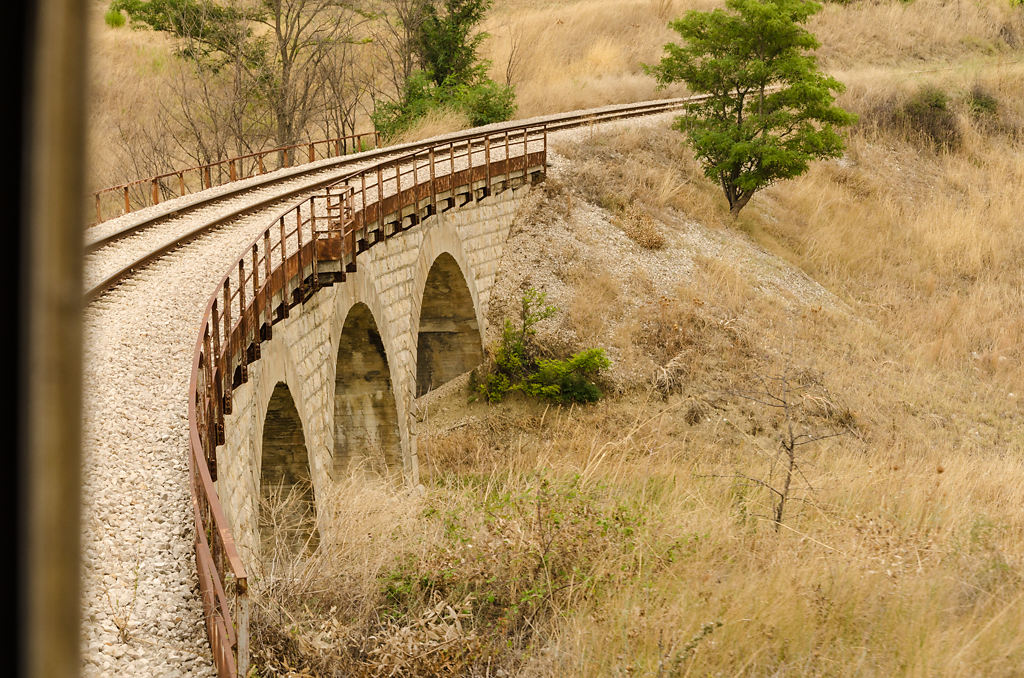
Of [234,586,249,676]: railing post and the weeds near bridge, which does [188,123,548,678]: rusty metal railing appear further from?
the weeds near bridge

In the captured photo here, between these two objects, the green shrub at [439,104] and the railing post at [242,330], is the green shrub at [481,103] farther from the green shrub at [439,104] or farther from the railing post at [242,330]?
the railing post at [242,330]

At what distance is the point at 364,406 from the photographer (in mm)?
16391

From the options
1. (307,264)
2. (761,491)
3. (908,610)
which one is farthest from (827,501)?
(307,264)

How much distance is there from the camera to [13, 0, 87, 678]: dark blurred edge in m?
0.59

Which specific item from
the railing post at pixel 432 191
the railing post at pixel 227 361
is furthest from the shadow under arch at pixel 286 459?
the railing post at pixel 432 191

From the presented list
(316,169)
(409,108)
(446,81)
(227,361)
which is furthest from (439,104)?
(227,361)

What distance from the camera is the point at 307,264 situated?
11.8 meters

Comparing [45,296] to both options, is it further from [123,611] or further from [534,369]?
[534,369]

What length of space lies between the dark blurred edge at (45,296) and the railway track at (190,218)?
7.19 metres

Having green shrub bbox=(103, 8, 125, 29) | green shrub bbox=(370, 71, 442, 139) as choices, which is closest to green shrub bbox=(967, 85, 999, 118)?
green shrub bbox=(370, 71, 442, 139)

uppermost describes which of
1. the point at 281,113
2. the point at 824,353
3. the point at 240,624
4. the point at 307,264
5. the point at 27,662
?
A: the point at 281,113

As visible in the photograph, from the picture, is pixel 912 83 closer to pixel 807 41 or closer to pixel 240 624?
pixel 807 41

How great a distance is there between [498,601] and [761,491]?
17.4 ft

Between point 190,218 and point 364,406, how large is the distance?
4.27m
